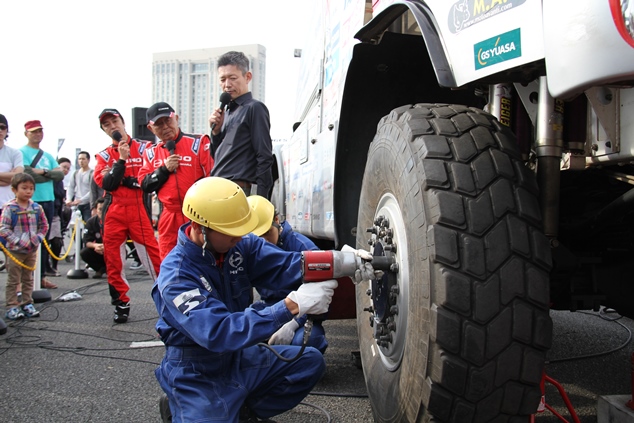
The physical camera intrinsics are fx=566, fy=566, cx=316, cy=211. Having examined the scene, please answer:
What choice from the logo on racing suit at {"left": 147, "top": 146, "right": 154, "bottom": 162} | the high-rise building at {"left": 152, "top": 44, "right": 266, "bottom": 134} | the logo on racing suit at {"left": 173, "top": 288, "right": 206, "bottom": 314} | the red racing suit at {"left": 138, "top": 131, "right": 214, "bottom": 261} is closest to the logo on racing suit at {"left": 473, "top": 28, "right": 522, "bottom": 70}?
the logo on racing suit at {"left": 173, "top": 288, "right": 206, "bottom": 314}

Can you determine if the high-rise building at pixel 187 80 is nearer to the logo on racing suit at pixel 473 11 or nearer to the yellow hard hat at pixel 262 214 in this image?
the yellow hard hat at pixel 262 214

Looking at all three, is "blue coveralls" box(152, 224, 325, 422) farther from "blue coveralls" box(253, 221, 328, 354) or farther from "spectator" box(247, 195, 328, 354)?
"blue coveralls" box(253, 221, 328, 354)

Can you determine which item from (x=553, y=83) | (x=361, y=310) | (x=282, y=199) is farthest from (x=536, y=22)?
(x=282, y=199)

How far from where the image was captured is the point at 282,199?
18.3ft

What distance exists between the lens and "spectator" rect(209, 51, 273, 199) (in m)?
4.09

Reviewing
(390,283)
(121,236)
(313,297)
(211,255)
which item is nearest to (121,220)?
(121,236)

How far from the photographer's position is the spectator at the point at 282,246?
8.92ft

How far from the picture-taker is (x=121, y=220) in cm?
502

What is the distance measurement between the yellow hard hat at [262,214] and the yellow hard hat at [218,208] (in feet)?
2.24

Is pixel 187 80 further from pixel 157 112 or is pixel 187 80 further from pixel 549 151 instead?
pixel 549 151

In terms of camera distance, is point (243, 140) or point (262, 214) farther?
point (243, 140)

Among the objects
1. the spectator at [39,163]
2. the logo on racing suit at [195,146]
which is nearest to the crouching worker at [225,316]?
the logo on racing suit at [195,146]

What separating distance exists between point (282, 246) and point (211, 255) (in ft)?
3.11

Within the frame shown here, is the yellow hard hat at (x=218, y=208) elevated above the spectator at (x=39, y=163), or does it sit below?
below
